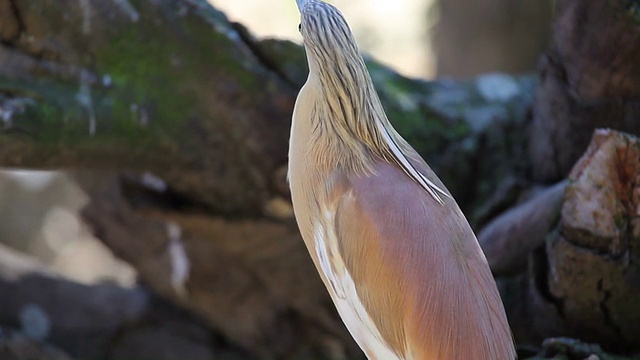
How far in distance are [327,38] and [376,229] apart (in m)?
0.37

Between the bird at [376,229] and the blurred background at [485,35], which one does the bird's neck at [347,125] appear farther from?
the blurred background at [485,35]

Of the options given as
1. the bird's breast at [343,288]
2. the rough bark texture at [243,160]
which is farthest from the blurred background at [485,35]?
the bird's breast at [343,288]

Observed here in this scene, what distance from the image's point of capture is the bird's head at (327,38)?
157 cm

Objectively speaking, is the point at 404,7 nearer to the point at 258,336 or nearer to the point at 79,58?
the point at 258,336

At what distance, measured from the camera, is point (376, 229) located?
1.57 meters

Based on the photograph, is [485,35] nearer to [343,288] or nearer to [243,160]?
[243,160]

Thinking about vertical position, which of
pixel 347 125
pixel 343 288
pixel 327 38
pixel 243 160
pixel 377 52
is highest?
pixel 327 38

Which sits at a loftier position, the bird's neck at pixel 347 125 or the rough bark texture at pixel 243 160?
the bird's neck at pixel 347 125

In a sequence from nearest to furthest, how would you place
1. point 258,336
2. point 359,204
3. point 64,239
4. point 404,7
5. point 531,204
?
point 359,204, point 531,204, point 258,336, point 64,239, point 404,7

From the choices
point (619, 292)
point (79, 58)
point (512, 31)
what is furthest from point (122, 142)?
point (512, 31)

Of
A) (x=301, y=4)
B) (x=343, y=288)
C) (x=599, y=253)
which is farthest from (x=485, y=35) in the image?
(x=343, y=288)

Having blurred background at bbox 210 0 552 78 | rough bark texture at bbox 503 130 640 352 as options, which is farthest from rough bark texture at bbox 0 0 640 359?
blurred background at bbox 210 0 552 78

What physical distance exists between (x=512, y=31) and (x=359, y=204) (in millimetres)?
2960

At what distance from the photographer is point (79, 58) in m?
2.25
